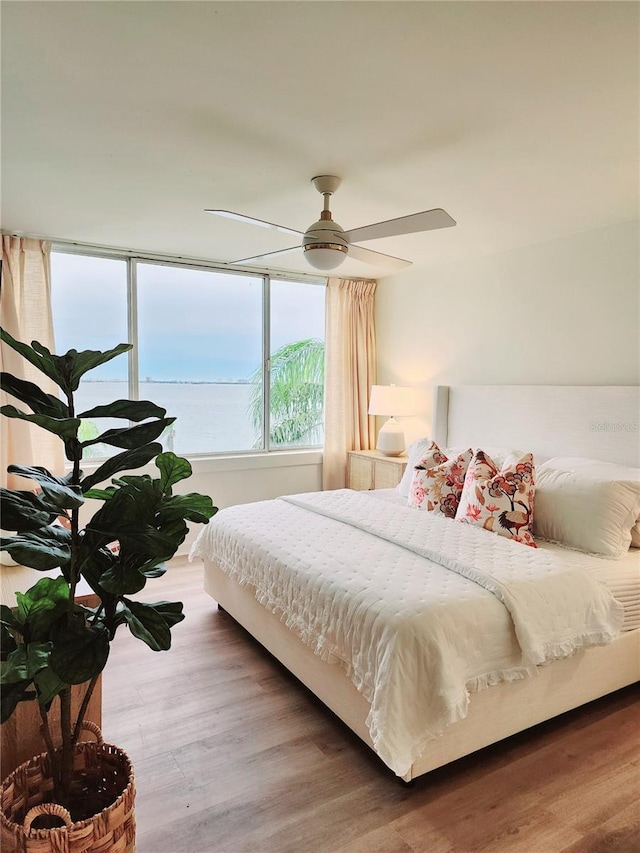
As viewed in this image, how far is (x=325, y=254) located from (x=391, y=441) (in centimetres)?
242

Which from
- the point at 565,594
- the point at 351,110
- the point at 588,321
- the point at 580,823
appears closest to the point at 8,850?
the point at 580,823

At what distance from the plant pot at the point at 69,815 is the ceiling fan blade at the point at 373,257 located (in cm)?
240

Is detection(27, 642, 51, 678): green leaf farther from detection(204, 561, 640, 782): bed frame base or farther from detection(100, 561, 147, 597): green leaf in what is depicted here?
detection(204, 561, 640, 782): bed frame base

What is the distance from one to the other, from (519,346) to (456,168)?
1.76m

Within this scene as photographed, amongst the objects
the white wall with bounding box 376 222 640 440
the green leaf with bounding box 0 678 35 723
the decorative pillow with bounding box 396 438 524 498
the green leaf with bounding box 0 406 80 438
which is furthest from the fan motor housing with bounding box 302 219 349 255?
the green leaf with bounding box 0 678 35 723

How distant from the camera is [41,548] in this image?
1.15m

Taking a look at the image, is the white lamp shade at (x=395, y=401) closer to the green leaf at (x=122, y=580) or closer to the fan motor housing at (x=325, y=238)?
the fan motor housing at (x=325, y=238)

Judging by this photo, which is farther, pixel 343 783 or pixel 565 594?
pixel 565 594

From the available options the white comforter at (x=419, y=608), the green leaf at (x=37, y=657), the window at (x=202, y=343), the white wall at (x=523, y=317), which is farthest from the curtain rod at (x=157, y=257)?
the green leaf at (x=37, y=657)

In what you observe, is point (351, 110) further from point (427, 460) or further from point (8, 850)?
point (8, 850)

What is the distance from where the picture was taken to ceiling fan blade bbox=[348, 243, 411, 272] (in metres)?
2.87

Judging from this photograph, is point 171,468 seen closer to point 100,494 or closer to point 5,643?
point 100,494

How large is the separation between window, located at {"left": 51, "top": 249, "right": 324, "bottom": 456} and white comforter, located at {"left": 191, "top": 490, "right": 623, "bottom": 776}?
7.00 feet

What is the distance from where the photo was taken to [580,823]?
177cm
